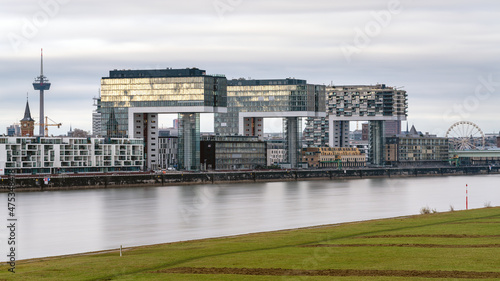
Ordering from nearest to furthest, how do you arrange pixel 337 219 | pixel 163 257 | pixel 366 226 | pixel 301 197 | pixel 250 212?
pixel 163 257 < pixel 366 226 < pixel 337 219 < pixel 250 212 < pixel 301 197

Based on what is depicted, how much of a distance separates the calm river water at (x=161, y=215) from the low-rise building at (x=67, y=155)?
27.7m

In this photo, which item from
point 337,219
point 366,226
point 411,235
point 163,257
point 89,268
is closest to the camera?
point 89,268

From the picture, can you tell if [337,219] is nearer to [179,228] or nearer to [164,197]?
[179,228]

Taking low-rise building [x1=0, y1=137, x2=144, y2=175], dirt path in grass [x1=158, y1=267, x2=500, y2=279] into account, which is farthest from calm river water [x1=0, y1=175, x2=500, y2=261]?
low-rise building [x1=0, y1=137, x2=144, y2=175]

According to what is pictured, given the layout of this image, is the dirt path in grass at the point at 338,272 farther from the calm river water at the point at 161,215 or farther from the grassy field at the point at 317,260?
the calm river water at the point at 161,215

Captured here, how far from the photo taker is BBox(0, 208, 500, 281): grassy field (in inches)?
1218

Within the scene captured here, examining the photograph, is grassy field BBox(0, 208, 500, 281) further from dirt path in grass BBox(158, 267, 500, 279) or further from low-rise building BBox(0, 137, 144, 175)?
low-rise building BBox(0, 137, 144, 175)

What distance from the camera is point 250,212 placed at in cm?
9344

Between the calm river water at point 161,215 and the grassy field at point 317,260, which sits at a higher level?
the grassy field at point 317,260

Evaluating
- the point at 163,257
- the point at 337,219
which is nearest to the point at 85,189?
the point at 337,219

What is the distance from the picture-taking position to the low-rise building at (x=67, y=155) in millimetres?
161500

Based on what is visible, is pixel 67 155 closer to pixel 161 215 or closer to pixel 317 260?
pixel 161 215

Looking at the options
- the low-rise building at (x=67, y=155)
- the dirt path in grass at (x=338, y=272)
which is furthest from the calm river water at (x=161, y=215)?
the low-rise building at (x=67, y=155)

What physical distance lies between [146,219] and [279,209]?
20.5 meters
